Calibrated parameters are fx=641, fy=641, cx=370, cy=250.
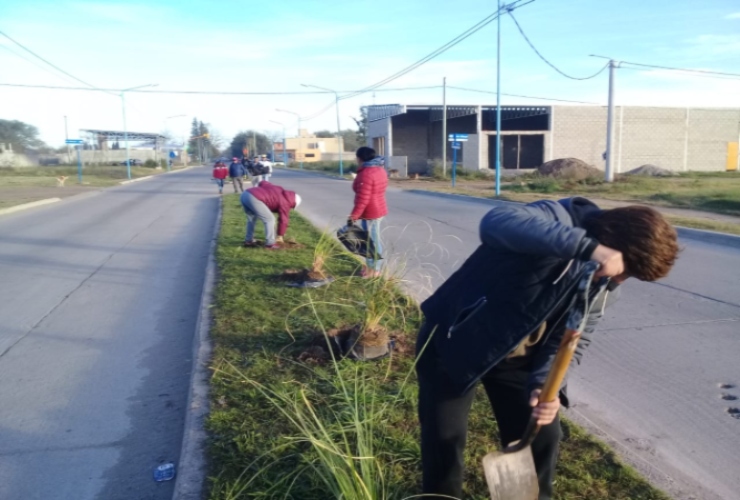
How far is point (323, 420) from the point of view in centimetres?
369

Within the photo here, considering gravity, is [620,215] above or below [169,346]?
above

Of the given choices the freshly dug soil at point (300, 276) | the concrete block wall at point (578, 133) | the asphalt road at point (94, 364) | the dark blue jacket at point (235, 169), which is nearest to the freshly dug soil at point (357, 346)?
the asphalt road at point (94, 364)

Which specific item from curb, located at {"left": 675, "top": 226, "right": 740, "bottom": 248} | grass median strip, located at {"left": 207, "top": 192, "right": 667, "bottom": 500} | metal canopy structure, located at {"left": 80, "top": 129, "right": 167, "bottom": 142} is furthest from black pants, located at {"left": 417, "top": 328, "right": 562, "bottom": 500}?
metal canopy structure, located at {"left": 80, "top": 129, "right": 167, "bottom": 142}

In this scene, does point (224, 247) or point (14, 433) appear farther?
point (224, 247)

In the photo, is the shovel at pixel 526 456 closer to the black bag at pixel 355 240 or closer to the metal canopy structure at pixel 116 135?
the black bag at pixel 355 240

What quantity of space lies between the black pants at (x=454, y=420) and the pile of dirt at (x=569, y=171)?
29059 millimetres

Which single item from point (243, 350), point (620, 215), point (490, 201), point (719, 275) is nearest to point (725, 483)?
point (620, 215)

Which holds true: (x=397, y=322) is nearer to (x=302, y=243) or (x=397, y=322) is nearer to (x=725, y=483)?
(x=725, y=483)

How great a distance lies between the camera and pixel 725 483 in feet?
10.9

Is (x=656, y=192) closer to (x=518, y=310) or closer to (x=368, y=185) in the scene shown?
(x=368, y=185)

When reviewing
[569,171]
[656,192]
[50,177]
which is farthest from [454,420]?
[50,177]

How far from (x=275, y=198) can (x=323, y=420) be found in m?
6.31

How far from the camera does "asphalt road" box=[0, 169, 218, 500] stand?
3730 millimetres

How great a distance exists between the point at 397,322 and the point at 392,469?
93.6 inches
